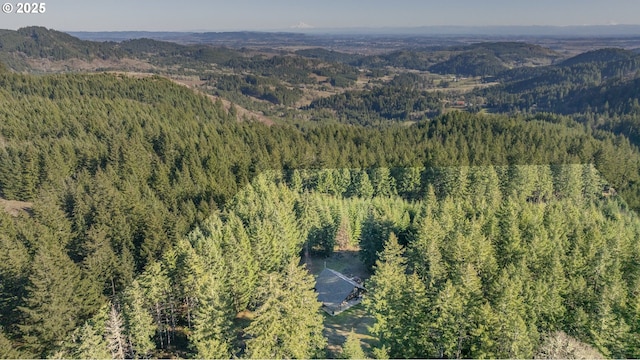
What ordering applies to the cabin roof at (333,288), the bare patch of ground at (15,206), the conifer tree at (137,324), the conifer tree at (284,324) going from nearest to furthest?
the conifer tree at (284,324), the conifer tree at (137,324), the cabin roof at (333,288), the bare patch of ground at (15,206)

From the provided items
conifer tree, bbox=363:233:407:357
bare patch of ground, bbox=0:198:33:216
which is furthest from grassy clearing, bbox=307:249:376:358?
bare patch of ground, bbox=0:198:33:216

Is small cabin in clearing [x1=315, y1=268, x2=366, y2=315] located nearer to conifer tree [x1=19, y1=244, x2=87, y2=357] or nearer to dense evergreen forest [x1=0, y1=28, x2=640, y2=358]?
dense evergreen forest [x1=0, y1=28, x2=640, y2=358]

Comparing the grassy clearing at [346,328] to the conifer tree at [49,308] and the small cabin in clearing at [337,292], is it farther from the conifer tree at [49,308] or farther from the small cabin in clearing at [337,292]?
the conifer tree at [49,308]

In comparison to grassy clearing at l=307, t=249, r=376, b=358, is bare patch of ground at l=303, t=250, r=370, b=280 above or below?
below

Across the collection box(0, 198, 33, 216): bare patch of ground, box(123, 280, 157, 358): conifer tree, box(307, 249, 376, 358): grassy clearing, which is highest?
box(0, 198, 33, 216): bare patch of ground

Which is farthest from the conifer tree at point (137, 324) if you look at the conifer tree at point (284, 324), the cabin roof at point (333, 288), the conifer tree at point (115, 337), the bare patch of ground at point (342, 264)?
the bare patch of ground at point (342, 264)

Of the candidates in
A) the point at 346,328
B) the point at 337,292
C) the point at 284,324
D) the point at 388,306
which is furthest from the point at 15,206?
the point at 388,306

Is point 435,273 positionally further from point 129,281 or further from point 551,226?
point 129,281
